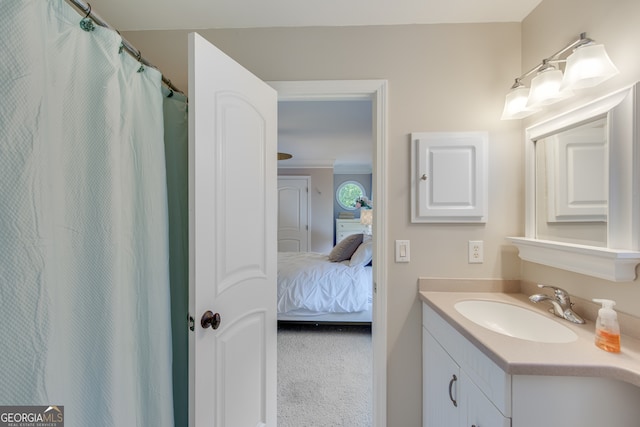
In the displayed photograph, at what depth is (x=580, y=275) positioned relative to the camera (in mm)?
1043

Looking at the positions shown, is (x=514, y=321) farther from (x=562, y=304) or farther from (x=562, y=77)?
(x=562, y=77)

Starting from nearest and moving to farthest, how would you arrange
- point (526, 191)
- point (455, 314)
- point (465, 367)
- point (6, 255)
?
point (6, 255) < point (465, 367) < point (455, 314) < point (526, 191)

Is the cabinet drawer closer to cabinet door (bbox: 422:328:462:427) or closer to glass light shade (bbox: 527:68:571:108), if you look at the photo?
cabinet door (bbox: 422:328:462:427)

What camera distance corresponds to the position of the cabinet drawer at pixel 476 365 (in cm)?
74

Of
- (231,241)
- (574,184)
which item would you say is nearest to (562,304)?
(574,184)

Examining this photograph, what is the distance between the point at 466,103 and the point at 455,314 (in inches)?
43.8

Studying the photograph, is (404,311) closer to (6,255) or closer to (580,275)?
(580,275)

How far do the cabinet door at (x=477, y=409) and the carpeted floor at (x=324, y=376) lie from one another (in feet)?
3.00

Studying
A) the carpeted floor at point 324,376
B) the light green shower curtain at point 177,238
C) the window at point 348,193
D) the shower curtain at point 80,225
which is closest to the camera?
the shower curtain at point 80,225

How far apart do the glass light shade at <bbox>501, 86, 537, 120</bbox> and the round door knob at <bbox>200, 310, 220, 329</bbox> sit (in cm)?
166


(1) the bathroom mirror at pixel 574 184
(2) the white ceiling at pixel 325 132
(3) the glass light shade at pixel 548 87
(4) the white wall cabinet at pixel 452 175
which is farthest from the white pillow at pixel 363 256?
(3) the glass light shade at pixel 548 87

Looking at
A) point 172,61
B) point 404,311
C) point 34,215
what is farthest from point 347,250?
point 34,215

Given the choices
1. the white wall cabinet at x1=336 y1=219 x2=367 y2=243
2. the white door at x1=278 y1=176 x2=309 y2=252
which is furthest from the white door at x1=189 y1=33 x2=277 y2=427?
the white wall cabinet at x1=336 y1=219 x2=367 y2=243

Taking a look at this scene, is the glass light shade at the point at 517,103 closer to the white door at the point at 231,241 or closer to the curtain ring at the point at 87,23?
the white door at the point at 231,241
